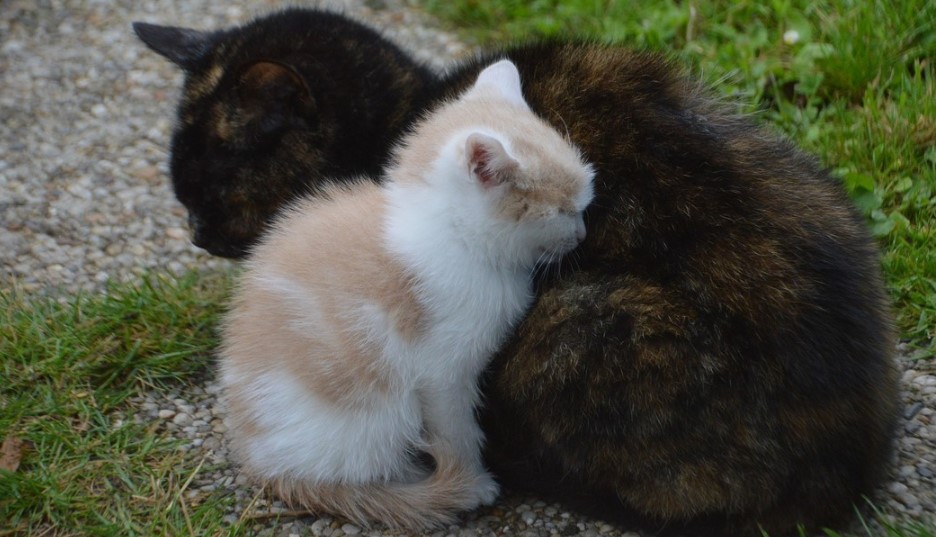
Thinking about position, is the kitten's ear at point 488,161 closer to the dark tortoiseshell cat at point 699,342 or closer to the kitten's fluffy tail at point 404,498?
the dark tortoiseshell cat at point 699,342

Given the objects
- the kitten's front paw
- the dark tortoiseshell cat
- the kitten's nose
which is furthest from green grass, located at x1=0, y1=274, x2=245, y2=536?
the kitten's nose

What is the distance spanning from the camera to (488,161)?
2801mm

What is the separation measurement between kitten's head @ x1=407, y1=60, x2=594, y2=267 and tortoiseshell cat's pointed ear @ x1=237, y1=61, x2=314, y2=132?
821mm

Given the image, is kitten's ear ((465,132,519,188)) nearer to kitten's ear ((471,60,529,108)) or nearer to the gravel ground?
kitten's ear ((471,60,529,108))

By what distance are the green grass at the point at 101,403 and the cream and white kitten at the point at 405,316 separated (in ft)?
1.17

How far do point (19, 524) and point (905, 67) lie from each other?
13.9ft

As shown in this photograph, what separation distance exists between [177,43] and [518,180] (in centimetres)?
200

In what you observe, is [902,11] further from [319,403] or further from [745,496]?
[319,403]

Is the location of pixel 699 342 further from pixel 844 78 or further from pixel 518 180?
pixel 844 78

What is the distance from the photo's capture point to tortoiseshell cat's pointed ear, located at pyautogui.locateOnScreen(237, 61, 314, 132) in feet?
11.9

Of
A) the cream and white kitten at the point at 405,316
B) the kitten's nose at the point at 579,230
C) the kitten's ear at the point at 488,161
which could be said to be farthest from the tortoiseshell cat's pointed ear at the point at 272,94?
the kitten's nose at the point at 579,230

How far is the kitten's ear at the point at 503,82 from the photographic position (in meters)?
3.22

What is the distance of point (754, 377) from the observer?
273cm

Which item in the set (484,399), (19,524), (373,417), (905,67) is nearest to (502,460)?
(484,399)
